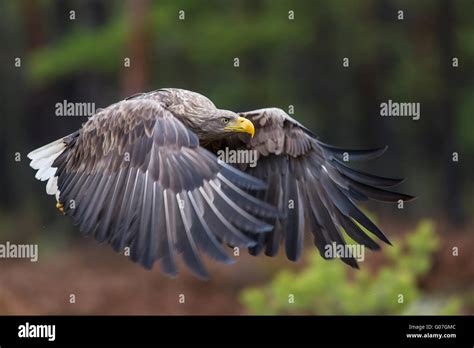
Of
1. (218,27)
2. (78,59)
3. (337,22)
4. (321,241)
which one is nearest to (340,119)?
(337,22)

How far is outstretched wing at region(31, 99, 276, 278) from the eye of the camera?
6566 mm

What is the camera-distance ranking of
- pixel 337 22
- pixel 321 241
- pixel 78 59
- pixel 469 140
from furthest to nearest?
pixel 337 22 → pixel 469 140 → pixel 78 59 → pixel 321 241

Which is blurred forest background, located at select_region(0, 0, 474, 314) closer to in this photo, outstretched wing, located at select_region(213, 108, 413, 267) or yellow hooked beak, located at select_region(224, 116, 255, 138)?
outstretched wing, located at select_region(213, 108, 413, 267)

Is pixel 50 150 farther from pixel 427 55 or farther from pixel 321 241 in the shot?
pixel 427 55

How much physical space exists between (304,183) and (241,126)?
89cm

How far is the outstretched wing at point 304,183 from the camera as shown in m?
8.28

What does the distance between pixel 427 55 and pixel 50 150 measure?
14.3 metres

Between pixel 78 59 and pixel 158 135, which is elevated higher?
pixel 78 59

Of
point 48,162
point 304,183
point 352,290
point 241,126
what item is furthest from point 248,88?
point 241,126

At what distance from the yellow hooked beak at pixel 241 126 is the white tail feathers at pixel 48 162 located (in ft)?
4.78

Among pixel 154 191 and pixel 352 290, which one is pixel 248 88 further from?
pixel 154 191

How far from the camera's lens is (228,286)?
16.2 metres

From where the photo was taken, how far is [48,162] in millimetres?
8477

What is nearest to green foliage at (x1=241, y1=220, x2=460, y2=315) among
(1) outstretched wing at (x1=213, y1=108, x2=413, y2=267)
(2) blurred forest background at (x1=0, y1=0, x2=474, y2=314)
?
(1) outstretched wing at (x1=213, y1=108, x2=413, y2=267)
